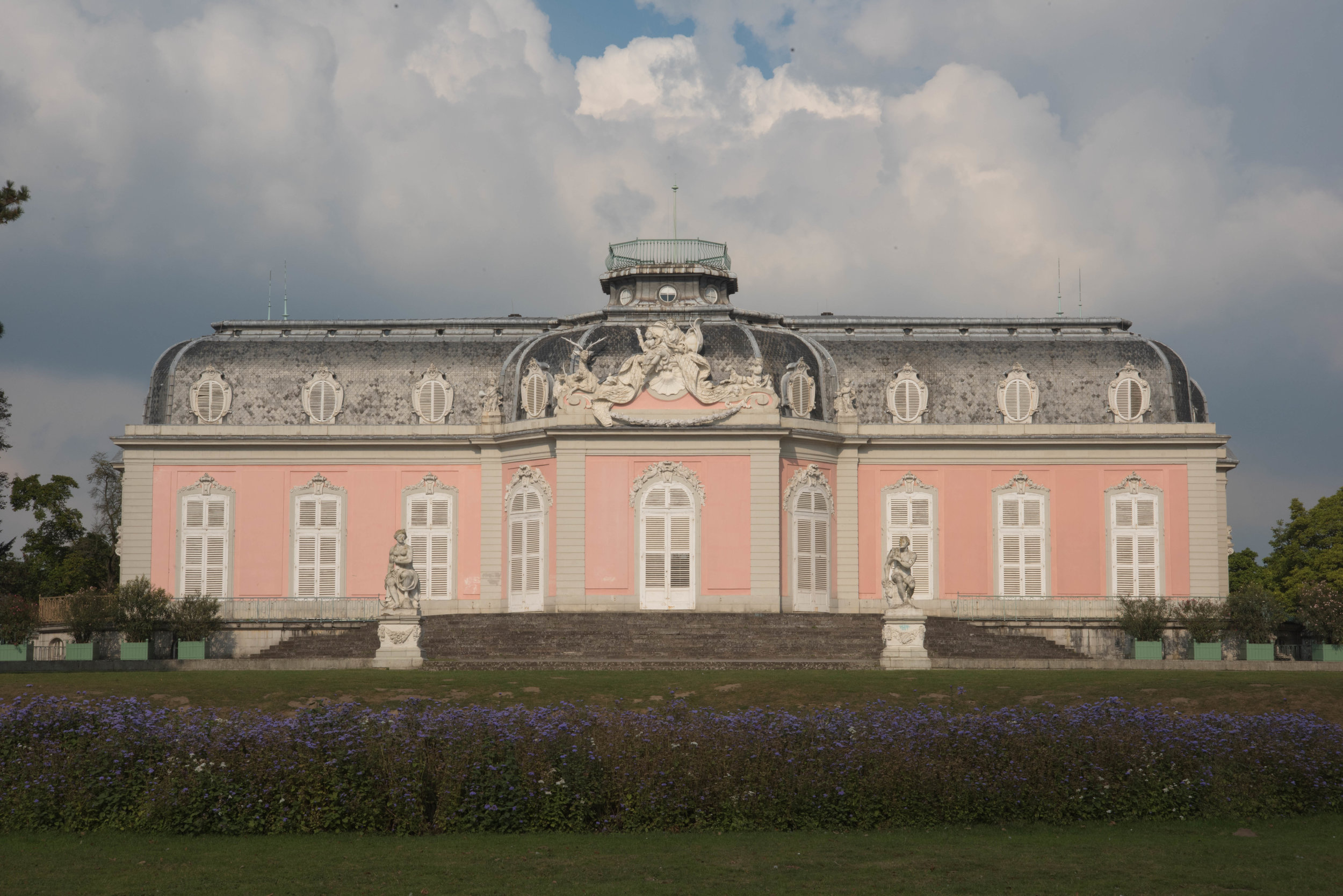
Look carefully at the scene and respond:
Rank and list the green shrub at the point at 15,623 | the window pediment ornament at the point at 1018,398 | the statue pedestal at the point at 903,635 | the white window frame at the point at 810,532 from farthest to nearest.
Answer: the window pediment ornament at the point at 1018,398
the white window frame at the point at 810,532
the green shrub at the point at 15,623
the statue pedestal at the point at 903,635

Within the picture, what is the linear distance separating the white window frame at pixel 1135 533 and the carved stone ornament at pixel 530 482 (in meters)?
17.3

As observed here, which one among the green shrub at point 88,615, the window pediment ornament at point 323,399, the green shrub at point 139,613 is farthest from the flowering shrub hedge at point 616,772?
the window pediment ornament at point 323,399

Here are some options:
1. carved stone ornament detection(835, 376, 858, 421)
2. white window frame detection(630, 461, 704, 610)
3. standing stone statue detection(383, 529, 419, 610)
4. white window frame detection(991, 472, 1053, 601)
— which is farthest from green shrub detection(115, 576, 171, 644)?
white window frame detection(991, 472, 1053, 601)

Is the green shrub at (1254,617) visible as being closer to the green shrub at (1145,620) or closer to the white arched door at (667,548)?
the green shrub at (1145,620)

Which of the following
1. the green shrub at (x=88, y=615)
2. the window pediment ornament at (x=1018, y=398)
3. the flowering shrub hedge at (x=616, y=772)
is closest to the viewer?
the flowering shrub hedge at (x=616, y=772)

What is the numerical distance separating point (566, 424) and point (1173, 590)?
1929 centimetres

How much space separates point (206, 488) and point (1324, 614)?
33210mm

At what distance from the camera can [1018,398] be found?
46.1 m

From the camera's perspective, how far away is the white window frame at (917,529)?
45.2 meters

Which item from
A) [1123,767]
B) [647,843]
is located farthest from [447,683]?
[1123,767]

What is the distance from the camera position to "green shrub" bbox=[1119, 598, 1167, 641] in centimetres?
4066

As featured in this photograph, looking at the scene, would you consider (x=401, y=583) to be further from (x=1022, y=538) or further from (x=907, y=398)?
(x=1022, y=538)

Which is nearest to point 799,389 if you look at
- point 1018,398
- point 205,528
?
point 1018,398

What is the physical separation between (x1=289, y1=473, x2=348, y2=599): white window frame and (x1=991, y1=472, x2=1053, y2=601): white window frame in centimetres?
2029
